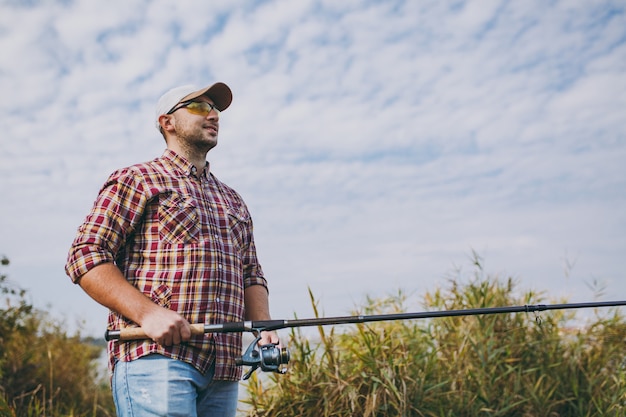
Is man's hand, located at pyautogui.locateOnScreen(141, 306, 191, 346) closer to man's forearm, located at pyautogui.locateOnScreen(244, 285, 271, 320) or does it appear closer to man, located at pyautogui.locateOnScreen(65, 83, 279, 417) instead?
man, located at pyautogui.locateOnScreen(65, 83, 279, 417)

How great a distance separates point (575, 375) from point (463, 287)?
1.15m

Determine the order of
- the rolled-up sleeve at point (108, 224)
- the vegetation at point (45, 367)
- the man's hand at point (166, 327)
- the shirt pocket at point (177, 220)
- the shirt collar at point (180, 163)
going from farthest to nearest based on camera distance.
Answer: the vegetation at point (45, 367) → the shirt collar at point (180, 163) → the shirt pocket at point (177, 220) → the rolled-up sleeve at point (108, 224) → the man's hand at point (166, 327)

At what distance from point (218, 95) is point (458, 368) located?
311 centimetres

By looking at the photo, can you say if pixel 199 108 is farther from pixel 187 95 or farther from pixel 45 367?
pixel 45 367

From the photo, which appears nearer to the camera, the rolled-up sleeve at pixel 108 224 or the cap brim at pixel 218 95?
the rolled-up sleeve at pixel 108 224

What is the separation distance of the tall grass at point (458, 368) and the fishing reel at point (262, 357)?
1944mm

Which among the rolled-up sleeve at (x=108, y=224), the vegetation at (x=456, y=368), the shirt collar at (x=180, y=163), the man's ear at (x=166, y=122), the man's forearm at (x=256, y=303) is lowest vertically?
the vegetation at (x=456, y=368)

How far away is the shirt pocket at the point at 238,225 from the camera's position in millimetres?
2842

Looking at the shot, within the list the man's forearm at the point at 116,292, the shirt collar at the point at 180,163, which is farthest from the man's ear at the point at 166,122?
the man's forearm at the point at 116,292

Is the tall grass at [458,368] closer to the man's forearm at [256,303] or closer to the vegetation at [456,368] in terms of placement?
the vegetation at [456,368]

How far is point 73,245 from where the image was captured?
2473mm

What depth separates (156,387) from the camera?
2348mm

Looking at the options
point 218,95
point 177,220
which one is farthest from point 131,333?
point 218,95

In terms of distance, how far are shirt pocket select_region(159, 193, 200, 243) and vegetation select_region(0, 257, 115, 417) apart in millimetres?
3936
